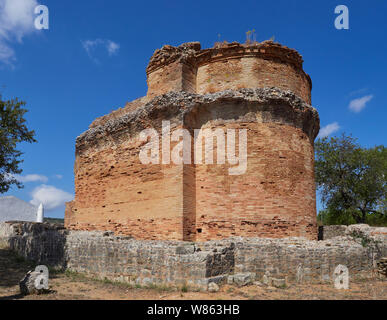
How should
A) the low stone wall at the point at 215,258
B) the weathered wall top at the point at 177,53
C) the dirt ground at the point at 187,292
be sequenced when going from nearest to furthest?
the dirt ground at the point at 187,292, the low stone wall at the point at 215,258, the weathered wall top at the point at 177,53

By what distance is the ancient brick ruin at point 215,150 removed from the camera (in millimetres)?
11258

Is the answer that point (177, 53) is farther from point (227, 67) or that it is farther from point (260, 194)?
point (260, 194)

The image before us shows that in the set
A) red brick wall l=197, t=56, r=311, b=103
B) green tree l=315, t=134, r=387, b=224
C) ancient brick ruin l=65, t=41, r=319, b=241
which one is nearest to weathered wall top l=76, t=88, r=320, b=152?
ancient brick ruin l=65, t=41, r=319, b=241

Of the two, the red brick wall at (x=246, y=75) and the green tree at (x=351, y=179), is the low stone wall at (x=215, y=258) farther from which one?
the green tree at (x=351, y=179)

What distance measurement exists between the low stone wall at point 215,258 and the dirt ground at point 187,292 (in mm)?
389

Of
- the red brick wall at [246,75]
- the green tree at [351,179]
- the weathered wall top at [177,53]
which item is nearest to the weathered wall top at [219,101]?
the red brick wall at [246,75]

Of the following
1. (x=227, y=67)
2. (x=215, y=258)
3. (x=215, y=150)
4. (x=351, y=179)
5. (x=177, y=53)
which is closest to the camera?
(x=215, y=258)

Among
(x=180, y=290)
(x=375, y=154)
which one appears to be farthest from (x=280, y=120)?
(x=375, y=154)

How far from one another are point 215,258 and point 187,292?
1265mm

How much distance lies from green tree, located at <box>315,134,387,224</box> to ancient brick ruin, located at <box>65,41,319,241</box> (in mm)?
11489

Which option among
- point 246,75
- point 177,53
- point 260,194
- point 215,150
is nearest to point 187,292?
point 260,194

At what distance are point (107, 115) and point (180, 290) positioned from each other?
10398 mm

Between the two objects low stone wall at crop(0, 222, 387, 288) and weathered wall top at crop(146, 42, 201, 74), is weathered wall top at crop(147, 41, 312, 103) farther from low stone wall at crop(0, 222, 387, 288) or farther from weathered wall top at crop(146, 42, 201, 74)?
low stone wall at crop(0, 222, 387, 288)

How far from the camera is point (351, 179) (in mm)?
23422
